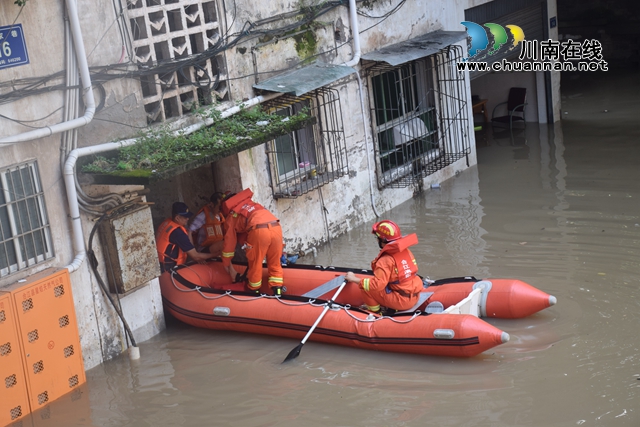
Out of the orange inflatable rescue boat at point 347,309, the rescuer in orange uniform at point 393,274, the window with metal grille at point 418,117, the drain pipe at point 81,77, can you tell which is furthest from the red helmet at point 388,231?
the window with metal grille at point 418,117

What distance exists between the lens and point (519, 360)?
21.0 ft

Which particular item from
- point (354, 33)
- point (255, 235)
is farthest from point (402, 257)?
point (354, 33)

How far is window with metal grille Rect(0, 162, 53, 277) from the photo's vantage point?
6289 mm

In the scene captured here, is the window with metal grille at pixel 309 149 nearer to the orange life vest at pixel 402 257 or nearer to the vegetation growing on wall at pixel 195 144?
the vegetation growing on wall at pixel 195 144

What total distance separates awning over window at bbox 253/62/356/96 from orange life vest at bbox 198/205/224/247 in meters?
1.54

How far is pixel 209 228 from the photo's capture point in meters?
8.60

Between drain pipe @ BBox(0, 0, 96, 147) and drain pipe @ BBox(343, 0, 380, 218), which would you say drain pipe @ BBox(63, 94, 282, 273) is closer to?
drain pipe @ BBox(0, 0, 96, 147)

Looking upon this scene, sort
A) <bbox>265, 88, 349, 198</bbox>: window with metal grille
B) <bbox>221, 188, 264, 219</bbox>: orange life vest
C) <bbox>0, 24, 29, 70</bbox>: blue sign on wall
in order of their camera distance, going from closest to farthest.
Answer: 1. <bbox>0, 24, 29, 70</bbox>: blue sign on wall
2. <bbox>221, 188, 264, 219</bbox>: orange life vest
3. <bbox>265, 88, 349, 198</bbox>: window with metal grille

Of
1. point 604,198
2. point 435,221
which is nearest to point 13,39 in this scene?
point 435,221

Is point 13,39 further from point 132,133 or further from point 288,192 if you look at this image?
point 288,192

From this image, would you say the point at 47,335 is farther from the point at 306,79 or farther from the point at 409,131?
Answer: the point at 409,131

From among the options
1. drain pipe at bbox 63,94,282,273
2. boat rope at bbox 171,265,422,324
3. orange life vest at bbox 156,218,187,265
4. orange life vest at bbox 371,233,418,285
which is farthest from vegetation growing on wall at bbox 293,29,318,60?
orange life vest at bbox 371,233,418,285

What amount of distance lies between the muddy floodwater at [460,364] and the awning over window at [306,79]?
218 cm

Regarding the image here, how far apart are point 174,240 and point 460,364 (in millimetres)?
3347
